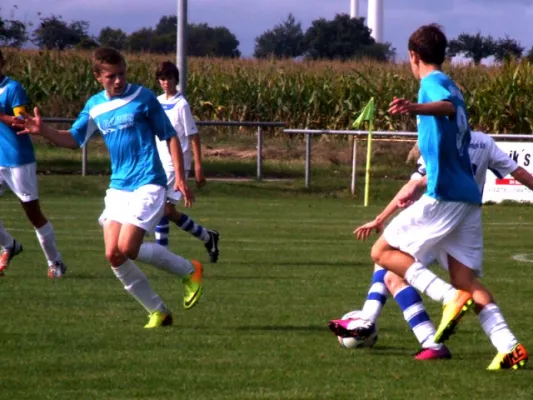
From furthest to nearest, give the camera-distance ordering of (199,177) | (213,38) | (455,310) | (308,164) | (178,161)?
1. (213,38)
2. (308,164)
3. (199,177)
4. (178,161)
5. (455,310)

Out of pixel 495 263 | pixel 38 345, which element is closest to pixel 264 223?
pixel 495 263

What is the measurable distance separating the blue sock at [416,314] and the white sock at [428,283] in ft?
0.63

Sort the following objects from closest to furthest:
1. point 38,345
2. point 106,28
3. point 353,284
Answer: point 38,345 → point 353,284 → point 106,28

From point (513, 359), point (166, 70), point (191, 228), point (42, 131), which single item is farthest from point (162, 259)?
point (191, 228)

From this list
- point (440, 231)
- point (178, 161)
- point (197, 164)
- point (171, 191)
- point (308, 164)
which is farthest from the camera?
point (308, 164)

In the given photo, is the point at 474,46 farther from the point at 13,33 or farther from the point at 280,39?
the point at 13,33

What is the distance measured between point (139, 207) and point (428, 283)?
2285 mm

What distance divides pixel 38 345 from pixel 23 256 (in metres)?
6.04

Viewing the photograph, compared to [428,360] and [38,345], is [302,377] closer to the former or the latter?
[428,360]

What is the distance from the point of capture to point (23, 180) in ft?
→ 40.9

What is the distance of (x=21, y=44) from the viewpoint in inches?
1855

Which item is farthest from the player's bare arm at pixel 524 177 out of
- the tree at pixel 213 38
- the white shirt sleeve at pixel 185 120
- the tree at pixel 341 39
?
the tree at pixel 213 38

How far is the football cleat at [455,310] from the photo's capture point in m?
7.51

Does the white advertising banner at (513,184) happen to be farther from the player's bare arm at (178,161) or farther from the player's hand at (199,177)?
the player's bare arm at (178,161)
